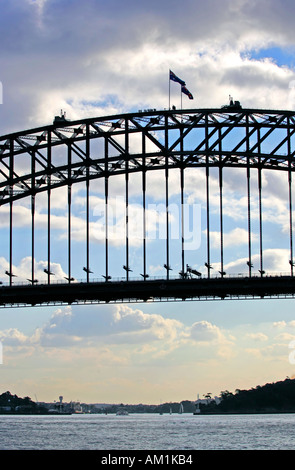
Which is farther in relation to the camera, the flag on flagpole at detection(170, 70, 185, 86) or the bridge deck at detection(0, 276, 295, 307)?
the flag on flagpole at detection(170, 70, 185, 86)

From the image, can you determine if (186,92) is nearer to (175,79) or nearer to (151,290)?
(175,79)

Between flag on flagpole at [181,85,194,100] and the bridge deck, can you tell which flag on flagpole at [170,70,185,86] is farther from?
the bridge deck

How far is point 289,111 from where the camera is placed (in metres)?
79.1

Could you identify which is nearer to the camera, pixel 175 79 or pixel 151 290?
pixel 151 290

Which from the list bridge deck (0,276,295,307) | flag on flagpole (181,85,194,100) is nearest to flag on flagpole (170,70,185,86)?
flag on flagpole (181,85,194,100)

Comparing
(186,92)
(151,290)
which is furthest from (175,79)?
(151,290)

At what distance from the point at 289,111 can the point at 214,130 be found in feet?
19.9

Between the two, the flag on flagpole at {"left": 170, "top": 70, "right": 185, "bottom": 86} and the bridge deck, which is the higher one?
the flag on flagpole at {"left": 170, "top": 70, "right": 185, "bottom": 86}

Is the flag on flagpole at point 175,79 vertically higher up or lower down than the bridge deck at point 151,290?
higher up

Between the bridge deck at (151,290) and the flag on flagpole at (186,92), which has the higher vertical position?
the flag on flagpole at (186,92)

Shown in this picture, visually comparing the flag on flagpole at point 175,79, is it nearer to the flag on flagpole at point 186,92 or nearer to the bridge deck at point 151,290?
the flag on flagpole at point 186,92

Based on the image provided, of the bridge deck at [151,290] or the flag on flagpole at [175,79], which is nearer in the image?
the bridge deck at [151,290]

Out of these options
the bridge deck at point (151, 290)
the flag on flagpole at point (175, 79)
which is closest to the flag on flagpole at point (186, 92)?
the flag on flagpole at point (175, 79)
